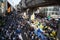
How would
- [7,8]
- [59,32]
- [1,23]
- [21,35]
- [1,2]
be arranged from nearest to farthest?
[59,32], [21,35], [1,23], [1,2], [7,8]

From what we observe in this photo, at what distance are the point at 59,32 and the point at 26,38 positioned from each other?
1.73 metres

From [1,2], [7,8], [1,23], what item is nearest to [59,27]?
[1,23]

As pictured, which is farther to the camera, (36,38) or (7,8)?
(7,8)

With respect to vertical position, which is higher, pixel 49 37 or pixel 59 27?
pixel 59 27

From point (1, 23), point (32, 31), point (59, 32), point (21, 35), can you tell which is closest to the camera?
point (59, 32)

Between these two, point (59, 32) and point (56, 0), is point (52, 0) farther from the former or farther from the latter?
point (59, 32)

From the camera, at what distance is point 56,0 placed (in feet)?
5.29

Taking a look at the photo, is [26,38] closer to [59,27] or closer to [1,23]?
[59,27]

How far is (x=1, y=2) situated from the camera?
10406mm

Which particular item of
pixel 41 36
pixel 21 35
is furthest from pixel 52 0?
pixel 21 35

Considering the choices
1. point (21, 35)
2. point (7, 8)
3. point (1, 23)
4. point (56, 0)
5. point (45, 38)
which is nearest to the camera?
point (56, 0)

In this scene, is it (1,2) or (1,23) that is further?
(1,2)

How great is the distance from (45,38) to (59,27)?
134cm

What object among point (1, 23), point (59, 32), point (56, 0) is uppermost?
point (56, 0)
